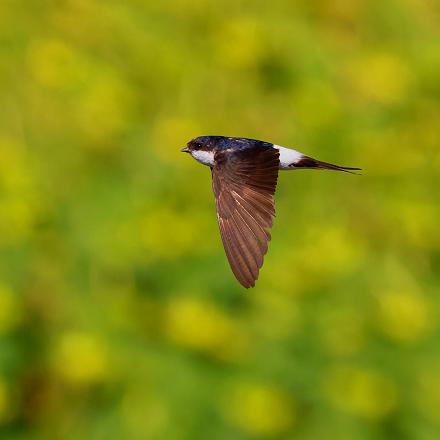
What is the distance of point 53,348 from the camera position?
391 inches

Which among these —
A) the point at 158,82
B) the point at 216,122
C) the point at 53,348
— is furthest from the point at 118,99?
the point at 53,348

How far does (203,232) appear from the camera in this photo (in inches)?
414

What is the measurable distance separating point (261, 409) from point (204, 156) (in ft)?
17.4

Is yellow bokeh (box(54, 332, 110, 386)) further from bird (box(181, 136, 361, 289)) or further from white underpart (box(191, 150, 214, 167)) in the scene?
bird (box(181, 136, 361, 289))

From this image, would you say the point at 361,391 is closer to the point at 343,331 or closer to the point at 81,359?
the point at 343,331

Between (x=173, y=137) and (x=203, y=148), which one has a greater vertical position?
(x=173, y=137)

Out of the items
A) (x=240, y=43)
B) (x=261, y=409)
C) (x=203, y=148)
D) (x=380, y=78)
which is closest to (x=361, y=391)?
(x=261, y=409)

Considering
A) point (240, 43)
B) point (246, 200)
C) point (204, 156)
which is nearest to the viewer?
point (246, 200)

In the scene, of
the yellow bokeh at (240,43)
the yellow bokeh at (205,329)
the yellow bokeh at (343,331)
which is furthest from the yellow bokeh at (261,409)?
the yellow bokeh at (240,43)

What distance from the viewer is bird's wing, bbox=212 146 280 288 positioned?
401 cm

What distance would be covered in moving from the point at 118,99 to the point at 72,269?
96.6 inches

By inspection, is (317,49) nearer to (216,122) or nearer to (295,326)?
(216,122)

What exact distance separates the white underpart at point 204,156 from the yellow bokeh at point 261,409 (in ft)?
16.2

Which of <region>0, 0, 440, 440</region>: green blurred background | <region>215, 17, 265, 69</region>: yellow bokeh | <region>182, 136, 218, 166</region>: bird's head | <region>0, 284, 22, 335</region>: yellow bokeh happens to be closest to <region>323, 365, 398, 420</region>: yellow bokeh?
<region>0, 0, 440, 440</region>: green blurred background
